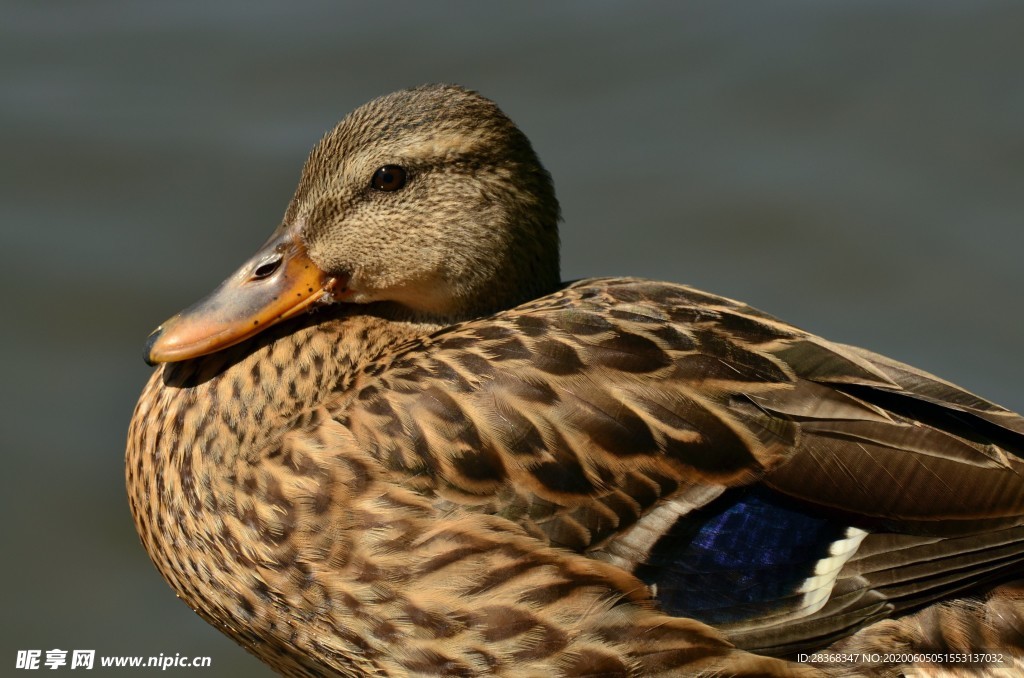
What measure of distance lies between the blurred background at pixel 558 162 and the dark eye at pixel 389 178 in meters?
1.98

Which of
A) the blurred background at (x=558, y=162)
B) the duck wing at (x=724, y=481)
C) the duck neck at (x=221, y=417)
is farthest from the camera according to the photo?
the blurred background at (x=558, y=162)

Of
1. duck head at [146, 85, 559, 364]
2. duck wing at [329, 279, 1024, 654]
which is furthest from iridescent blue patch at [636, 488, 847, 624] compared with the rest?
duck head at [146, 85, 559, 364]

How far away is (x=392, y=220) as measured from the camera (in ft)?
15.6

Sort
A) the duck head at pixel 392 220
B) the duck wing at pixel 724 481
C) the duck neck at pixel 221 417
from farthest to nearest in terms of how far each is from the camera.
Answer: the duck head at pixel 392 220 < the duck neck at pixel 221 417 < the duck wing at pixel 724 481

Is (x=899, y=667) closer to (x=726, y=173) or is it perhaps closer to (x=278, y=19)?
(x=726, y=173)

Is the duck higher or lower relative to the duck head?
lower

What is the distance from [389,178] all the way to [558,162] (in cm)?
275

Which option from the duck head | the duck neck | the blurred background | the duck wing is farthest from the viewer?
the blurred background

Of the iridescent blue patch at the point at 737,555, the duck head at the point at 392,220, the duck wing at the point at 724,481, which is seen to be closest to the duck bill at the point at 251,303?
the duck head at the point at 392,220

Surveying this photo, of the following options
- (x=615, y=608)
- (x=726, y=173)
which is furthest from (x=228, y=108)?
(x=615, y=608)

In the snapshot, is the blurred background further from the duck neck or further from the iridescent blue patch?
the iridescent blue patch

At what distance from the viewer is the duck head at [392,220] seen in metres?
4.70

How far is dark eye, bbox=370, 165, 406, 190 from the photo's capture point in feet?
15.5

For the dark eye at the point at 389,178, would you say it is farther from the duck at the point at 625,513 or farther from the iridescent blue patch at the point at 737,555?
A: the iridescent blue patch at the point at 737,555
